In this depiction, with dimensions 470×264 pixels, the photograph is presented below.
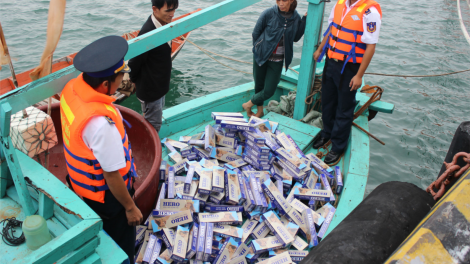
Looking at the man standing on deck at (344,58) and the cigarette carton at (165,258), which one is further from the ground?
the man standing on deck at (344,58)

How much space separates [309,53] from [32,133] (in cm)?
325

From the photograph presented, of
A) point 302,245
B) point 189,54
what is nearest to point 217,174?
point 302,245

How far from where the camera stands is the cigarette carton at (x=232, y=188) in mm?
3100

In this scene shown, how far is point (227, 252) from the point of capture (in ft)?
9.04

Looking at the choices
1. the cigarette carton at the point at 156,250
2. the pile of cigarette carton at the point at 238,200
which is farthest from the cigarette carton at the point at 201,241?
the cigarette carton at the point at 156,250

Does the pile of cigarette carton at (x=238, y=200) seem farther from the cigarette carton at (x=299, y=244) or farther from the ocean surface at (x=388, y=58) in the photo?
the ocean surface at (x=388, y=58)

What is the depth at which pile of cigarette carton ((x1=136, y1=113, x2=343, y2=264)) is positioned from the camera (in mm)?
2809

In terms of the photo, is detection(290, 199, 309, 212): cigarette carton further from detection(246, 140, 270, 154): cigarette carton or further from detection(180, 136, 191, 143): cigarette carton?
detection(180, 136, 191, 143): cigarette carton

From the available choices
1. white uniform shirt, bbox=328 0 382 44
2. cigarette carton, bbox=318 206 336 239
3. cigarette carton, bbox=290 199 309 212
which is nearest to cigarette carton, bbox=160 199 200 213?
cigarette carton, bbox=290 199 309 212

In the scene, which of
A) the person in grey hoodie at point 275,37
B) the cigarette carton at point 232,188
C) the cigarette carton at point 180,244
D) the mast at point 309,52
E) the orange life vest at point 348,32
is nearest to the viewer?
the cigarette carton at point 180,244

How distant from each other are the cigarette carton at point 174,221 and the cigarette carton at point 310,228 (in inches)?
43.0

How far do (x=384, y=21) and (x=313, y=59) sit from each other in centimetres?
895

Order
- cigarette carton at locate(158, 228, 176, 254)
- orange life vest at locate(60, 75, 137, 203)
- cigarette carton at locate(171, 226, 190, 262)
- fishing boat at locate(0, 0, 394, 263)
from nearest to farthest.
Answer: fishing boat at locate(0, 0, 394, 263) → orange life vest at locate(60, 75, 137, 203) → cigarette carton at locate(171, 226, 190, 262) → cigarette carton at locate(158, 228, 176, 254)

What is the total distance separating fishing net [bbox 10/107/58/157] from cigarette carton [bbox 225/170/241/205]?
1.59 meters
